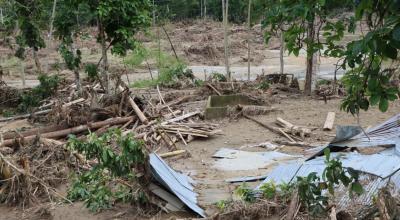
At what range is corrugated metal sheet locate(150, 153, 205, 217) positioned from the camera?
6508 millimetres

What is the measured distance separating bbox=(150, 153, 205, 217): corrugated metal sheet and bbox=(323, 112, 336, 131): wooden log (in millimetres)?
5001

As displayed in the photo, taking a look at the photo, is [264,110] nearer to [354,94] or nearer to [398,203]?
[398,203]

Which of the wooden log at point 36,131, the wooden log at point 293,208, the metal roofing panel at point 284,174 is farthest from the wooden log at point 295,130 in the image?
the wooden log at point 293,208

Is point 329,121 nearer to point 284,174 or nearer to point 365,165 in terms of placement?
point 284,174

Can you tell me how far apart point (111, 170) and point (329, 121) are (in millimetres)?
6939

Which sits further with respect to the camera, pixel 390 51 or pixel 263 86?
pixel 263 86

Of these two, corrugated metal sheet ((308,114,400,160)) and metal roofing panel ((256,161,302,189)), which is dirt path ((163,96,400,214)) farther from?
corrugated metal sheet ((308,114,400,160))

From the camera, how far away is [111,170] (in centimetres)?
664

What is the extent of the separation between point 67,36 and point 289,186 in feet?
33.9

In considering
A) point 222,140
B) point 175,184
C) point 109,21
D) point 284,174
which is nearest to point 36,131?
point 109,21

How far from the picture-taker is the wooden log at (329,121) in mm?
11797

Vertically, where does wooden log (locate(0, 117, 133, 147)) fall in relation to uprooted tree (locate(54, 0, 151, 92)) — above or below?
below

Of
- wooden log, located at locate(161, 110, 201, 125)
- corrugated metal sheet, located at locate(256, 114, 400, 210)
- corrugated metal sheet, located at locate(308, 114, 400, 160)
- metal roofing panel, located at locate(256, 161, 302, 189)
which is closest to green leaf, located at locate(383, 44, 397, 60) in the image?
corrugated metal sheet, located at locate(256, 114, 400, 210)

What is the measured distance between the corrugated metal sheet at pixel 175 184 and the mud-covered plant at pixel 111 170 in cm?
26
